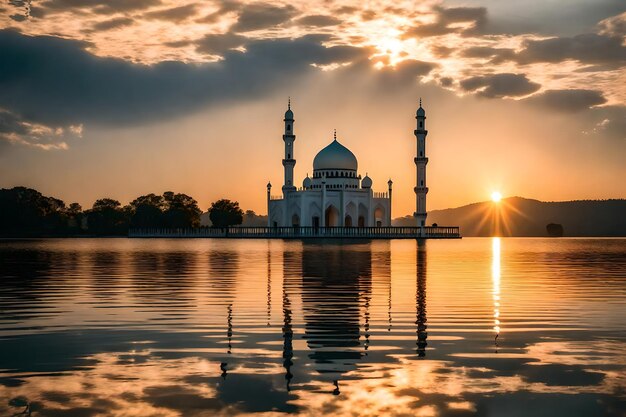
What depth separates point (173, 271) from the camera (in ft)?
93.0

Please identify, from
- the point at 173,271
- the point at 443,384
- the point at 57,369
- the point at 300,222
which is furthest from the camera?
the point at 300,222

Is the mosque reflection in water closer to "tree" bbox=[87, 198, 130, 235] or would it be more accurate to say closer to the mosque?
the mosque

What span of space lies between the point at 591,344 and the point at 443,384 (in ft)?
12.3

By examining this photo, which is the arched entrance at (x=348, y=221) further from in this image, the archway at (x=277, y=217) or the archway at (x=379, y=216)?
the archway at (x=277, y=217)

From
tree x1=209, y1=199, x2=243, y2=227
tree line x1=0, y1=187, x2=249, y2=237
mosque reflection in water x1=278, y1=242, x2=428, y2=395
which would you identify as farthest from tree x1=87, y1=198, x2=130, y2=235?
mosque reflection in water x1=278, y1=242, x2=428, y2=395

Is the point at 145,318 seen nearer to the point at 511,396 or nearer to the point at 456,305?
the point at 456,305

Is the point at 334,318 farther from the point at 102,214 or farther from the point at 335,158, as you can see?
the point at 102,214

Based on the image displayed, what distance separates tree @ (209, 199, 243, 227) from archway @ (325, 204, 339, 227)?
21.3 metres

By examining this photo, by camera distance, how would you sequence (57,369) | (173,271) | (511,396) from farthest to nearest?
(173,271), (57,369), (511,396)

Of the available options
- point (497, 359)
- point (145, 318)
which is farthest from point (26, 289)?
point (497, 359)

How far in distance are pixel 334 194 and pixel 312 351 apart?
8771cm

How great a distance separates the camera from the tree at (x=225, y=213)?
117969 mm

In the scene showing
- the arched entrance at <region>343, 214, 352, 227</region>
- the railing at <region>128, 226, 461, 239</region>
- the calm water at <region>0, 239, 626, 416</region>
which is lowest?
the calm water at <region>0, 239, 626, 416</region>

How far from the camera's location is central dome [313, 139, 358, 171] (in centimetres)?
10069
